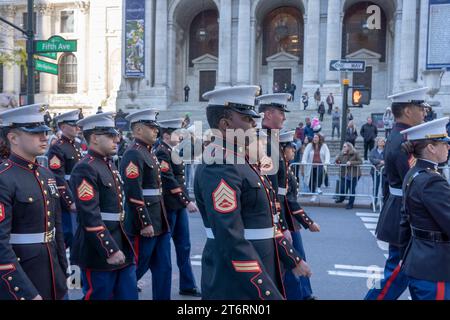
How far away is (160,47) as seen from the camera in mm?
37781

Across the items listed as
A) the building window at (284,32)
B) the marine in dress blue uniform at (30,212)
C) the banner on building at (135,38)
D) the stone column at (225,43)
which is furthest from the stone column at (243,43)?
the marine in dress blue uniform at (30,212)

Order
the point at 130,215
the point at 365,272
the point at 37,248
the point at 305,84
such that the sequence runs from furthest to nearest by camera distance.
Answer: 1. the point at 305,84
2. the point at 365,272
3. the point at 130,215
4. the point at 37,248

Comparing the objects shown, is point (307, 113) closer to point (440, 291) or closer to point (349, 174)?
point (349, 174)

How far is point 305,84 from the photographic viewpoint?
35000mm

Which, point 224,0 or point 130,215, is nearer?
point 130,215

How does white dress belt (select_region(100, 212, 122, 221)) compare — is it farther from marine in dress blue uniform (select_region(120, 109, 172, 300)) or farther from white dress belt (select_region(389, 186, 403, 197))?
white dress belt (select_region(389, 186, 403, 197))

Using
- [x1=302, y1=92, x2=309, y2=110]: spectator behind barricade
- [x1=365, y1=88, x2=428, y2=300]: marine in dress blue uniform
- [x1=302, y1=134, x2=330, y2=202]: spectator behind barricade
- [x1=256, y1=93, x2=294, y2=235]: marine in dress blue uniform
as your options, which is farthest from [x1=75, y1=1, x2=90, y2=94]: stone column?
[x1=365, y1=88, x2=428, y2=300]: marine in dress blue uniform

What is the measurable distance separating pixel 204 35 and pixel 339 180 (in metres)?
30.6

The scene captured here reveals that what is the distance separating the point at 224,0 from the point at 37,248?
3531 cm

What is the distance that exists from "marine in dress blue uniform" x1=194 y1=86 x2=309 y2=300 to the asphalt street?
8.28 ft

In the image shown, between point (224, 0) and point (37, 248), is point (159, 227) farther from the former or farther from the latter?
point (224, 0)

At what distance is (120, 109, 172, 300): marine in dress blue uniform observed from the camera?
5.55m

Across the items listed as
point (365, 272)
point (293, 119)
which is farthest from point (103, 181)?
point (293, 119)

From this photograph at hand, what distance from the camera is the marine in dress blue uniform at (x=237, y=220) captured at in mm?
3113
